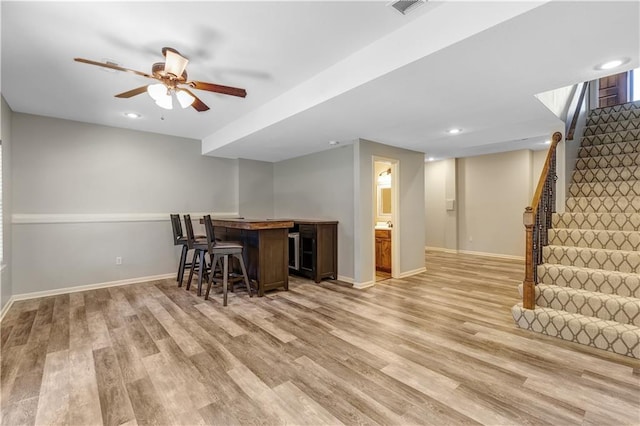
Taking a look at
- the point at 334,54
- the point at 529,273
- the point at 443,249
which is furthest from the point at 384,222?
the point at 334,54

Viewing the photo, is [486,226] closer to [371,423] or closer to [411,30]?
[411,30]

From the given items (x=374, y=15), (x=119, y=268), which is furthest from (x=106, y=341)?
→ (x=374, y=15)

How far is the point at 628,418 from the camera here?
1.68m

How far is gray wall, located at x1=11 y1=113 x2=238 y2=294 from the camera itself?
4.01m

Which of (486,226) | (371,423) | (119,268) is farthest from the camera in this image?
(486,226)

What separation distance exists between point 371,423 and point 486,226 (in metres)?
6.49

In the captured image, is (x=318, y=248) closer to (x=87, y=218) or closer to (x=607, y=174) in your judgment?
(x=87, y=218)

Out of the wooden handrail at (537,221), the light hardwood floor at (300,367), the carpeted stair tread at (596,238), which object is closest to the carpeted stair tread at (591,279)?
the wooden handrail at (537,221)

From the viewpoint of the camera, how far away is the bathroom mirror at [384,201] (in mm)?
6279

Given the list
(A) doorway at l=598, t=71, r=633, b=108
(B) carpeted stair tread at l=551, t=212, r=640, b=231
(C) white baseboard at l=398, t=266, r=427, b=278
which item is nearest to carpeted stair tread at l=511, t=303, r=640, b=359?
(B) carpeted stair tread at l=551, t=212, r=640, b=231

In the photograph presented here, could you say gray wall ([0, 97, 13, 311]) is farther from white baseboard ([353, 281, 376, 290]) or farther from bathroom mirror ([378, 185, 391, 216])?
bathroom mirror ([378, 185, 391, 216])

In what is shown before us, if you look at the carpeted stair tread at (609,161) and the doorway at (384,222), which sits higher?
the carpeted stair tread at (609,161)

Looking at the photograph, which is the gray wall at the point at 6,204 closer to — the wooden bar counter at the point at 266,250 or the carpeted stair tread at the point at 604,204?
the wooden bar counter at the point at 266,250

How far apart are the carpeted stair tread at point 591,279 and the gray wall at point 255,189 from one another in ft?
16.2
